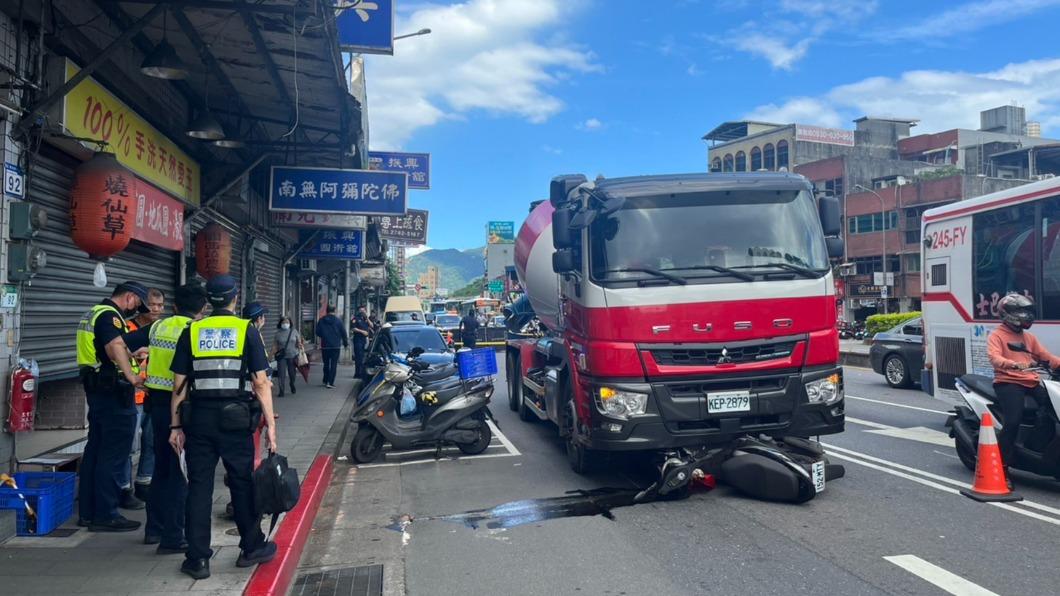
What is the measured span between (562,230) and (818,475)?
3.02m

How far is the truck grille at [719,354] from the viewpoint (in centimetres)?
649

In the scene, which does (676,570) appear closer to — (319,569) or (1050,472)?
(319,569)

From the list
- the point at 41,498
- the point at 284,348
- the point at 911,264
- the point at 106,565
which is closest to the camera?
the point at 106,565

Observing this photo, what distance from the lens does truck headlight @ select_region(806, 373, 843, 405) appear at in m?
6.68

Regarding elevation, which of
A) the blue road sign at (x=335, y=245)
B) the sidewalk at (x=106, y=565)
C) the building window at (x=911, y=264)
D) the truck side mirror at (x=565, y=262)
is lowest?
the sidewalk at (x=106, y=565)

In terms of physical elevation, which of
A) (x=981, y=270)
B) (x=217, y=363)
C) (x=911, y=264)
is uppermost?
(x=911, y=264)

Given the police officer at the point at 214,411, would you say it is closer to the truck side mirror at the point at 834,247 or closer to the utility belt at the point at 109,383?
the utility belt at the point at 109,383

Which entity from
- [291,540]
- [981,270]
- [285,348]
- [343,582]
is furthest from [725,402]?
[285,348]

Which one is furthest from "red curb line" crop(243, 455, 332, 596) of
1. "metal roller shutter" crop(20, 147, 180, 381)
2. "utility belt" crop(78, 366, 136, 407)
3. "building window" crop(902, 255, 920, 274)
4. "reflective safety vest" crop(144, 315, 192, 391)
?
"building window" crop(902, 255, 920, 274)

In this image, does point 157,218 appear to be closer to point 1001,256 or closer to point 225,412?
point 225,412

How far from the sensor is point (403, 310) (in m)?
36.1

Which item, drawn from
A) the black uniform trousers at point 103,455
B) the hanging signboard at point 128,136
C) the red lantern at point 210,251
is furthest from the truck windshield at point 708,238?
the red lantern at point 210,251

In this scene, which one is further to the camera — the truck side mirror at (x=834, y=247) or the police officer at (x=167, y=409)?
the truck side mirror at (x=834, y=247)

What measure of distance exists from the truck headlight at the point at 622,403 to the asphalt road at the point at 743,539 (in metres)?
0.81
